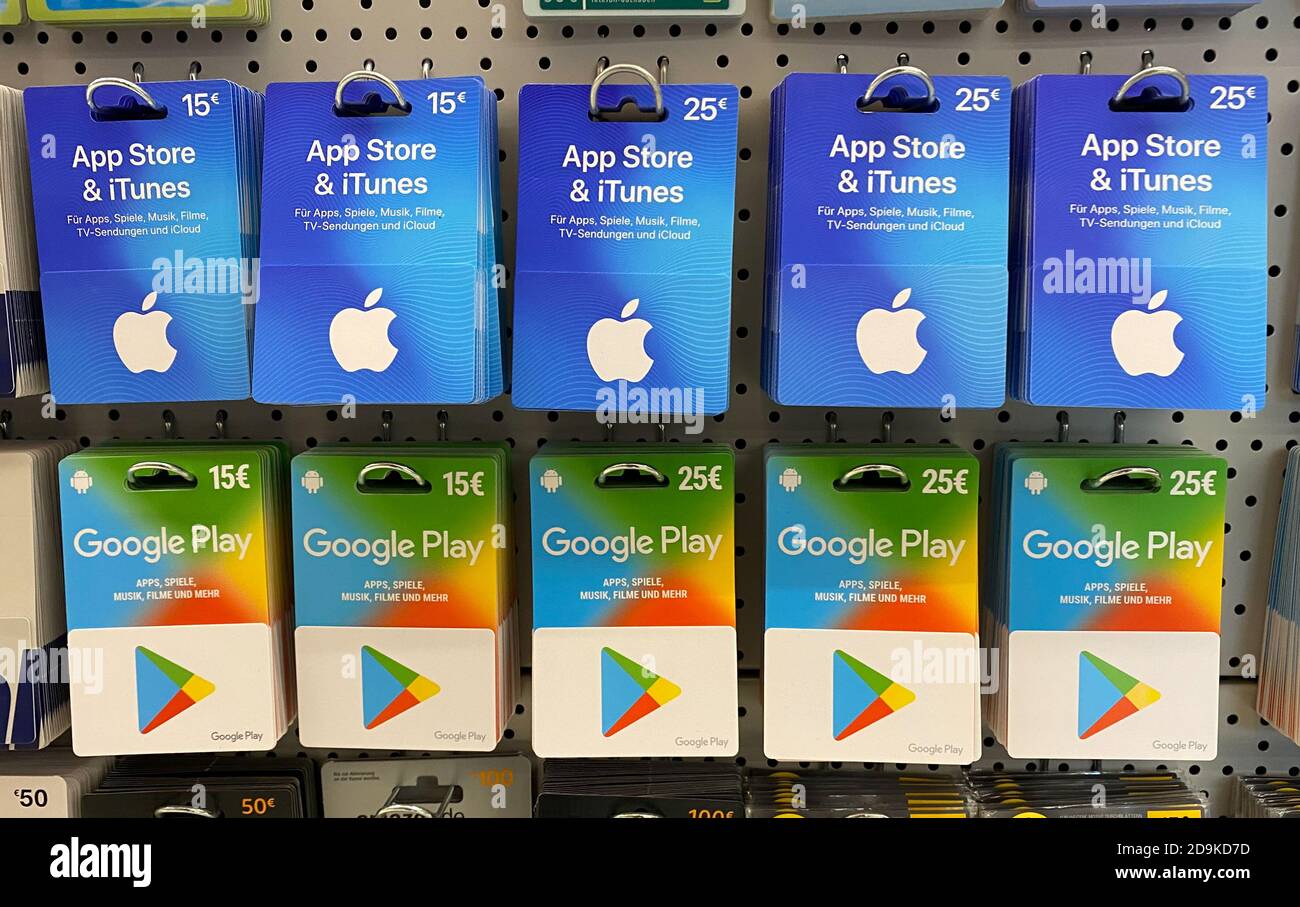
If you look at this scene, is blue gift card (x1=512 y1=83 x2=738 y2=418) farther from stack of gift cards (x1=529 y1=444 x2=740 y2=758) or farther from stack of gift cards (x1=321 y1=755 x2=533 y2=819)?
stack of gift cards (x1=321 y1=755 x2=533 y2=819)

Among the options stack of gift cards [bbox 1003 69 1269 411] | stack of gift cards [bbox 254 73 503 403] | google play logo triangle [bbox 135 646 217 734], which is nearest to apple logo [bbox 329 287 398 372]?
stack of gift cards [bbox 254 73 503 403]

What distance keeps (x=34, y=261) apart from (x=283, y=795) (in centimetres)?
77

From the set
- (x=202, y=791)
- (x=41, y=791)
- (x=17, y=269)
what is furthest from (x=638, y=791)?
(x=17, y=269)

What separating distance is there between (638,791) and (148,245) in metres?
0.91

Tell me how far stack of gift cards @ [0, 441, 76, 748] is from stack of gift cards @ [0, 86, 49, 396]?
118 millimetres

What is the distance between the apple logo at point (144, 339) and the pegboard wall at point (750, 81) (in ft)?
0.72

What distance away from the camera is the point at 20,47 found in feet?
4.07

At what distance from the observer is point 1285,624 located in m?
1.23

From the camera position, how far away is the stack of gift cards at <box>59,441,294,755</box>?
1146mm

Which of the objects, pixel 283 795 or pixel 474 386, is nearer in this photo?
pixel 474 386

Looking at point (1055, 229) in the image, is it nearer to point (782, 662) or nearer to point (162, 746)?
point (782, 662)

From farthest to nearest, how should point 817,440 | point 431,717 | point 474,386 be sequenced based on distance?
point 817,440 < point 431,717 < point 474,386

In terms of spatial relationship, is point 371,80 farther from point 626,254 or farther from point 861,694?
point 861,694
